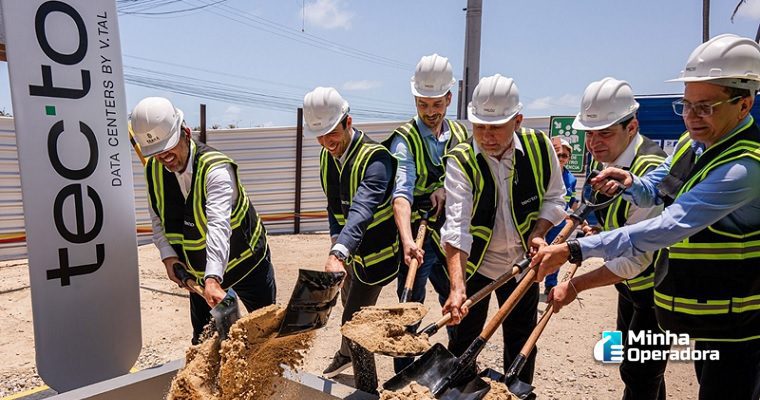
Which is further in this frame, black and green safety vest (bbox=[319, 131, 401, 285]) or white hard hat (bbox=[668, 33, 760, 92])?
black and green safety vest (bbox=[319, 131, 401, 285])

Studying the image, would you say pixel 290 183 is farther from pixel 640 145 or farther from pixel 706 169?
pixel 706 169

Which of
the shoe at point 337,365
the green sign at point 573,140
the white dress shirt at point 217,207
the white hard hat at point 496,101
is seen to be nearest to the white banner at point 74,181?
the white dress shirt at point 217,207

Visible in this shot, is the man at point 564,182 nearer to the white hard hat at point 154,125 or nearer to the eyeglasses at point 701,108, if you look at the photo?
the eyeglasses at point 701,108

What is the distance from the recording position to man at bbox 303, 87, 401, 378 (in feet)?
8.67

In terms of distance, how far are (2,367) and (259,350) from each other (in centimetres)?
282

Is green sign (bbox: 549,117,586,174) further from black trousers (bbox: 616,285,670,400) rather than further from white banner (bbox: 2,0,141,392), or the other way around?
white banner (bbox: 2,0,141,392)

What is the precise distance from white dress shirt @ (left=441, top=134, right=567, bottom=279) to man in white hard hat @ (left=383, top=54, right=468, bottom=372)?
383 mm

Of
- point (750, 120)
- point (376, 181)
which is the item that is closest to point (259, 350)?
point (376, 181)

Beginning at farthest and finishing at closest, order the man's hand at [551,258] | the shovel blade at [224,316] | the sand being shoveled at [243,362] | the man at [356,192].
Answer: the man at [356,192] → the man's hand at [551,258] → the shovel blade at [224,316] → the sand being shoveled at [243,362]

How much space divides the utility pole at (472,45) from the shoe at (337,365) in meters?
4.56

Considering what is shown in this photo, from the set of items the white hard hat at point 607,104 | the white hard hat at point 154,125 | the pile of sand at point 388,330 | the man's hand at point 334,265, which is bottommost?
the pile of sand at point 388,330

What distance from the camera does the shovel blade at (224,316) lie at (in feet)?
6.16

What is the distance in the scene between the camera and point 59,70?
2.24m

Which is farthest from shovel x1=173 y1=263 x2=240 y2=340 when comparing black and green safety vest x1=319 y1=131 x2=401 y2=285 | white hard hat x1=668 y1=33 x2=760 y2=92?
white hard hat x1=668 y1=33 x2=760 y2=92
